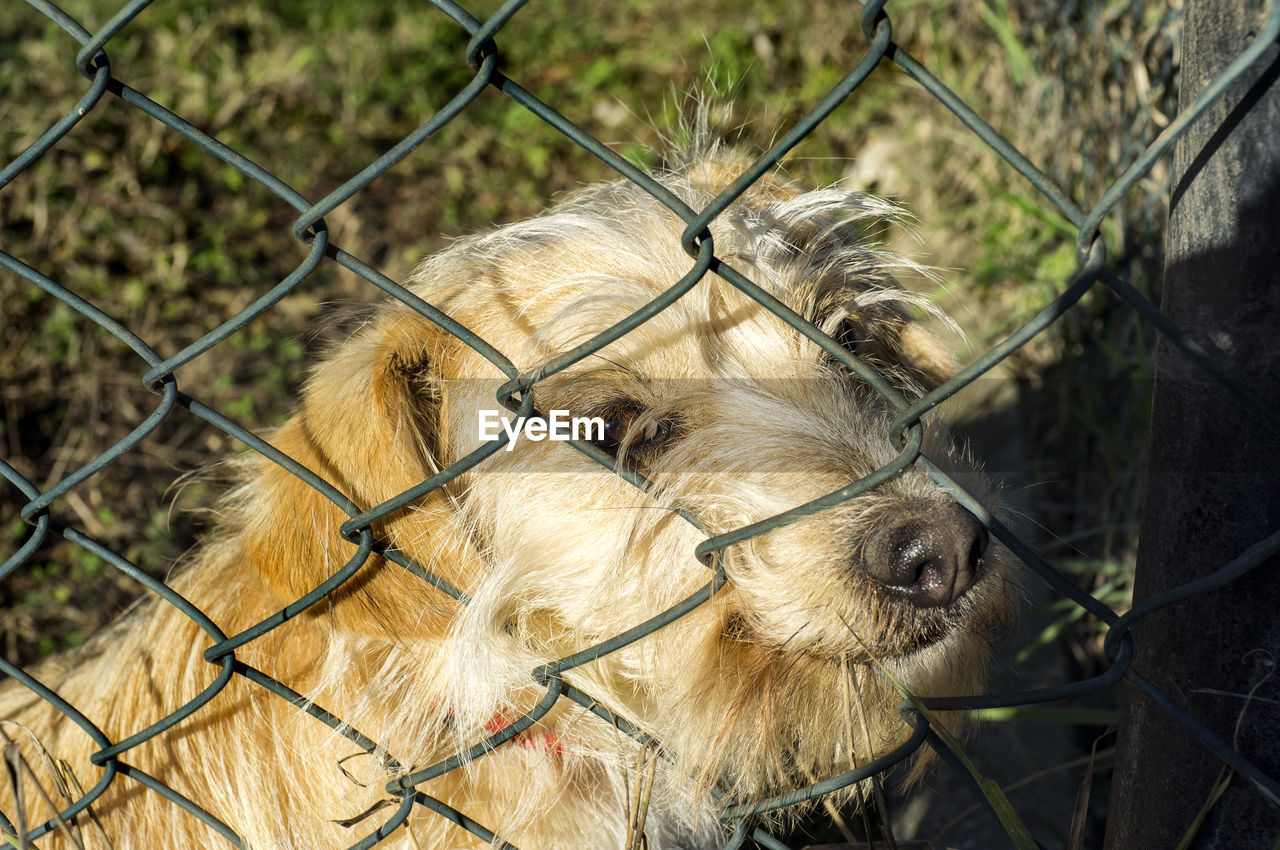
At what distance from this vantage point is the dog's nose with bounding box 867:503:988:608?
1457 millimetres

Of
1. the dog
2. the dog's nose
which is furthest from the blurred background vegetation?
the dog's nose

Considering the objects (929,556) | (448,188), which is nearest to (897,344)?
(929,556)

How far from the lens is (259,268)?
4840 millimetres

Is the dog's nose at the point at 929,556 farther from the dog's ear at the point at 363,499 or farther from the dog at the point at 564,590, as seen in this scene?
the dog's ear at the point at 363,499

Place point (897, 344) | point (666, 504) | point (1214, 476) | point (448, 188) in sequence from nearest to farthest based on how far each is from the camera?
point (1214, 476), point (666, 504), point (897, 344), point (448, 188)

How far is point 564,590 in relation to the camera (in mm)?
1786

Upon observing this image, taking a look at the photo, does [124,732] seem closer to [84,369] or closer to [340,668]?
[340,668]

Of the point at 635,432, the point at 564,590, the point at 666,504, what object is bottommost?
the point at 564,590

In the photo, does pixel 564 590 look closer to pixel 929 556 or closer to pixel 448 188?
→ pixel 929 556

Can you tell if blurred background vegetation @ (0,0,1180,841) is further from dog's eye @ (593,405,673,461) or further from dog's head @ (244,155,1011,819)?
dog's eye @ (593,405,673,461)

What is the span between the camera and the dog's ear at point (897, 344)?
7.62ft

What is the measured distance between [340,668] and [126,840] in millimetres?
608

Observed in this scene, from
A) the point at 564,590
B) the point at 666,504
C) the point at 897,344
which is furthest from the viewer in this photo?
the point at 897,344

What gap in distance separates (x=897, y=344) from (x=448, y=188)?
3602 millimetres
